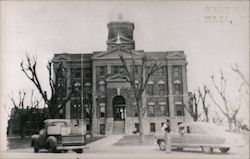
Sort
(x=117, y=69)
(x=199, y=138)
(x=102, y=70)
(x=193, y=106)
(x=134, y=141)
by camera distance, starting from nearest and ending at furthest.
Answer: (x=199, y=138), (x=134, y=141), (x=193, y=106), (x=117, y=69), (x=102, y=70)

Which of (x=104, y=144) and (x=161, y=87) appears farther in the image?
(x=161, y=87)

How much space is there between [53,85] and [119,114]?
3.73ft

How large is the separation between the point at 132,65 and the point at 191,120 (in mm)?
1241

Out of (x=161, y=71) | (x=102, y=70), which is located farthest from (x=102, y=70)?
(x=161, y=71)

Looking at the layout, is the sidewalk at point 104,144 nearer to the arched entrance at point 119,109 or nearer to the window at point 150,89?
the arched entrance at point 119,109

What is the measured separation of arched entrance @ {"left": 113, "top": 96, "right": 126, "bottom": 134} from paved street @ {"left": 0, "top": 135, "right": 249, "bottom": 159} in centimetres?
14

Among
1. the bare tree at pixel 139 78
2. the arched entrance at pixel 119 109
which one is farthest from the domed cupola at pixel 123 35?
the arched entrance at pixel 119 109

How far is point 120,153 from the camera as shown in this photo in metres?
4.89

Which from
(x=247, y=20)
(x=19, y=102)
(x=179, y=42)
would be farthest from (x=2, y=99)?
(x=247, y=20)

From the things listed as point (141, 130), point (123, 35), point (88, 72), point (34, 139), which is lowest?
point (34, 139)

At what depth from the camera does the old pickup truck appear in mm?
4871

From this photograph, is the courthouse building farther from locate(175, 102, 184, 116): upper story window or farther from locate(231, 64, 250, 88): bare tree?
locate(231, 64, 250, 88): bare tree

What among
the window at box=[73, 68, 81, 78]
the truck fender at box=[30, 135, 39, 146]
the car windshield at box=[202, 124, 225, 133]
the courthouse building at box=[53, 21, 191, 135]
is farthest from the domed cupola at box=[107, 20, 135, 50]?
the truck fender at box=[30, 135, 39, 146]

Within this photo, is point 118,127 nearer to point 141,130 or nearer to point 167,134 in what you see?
point 141,130
